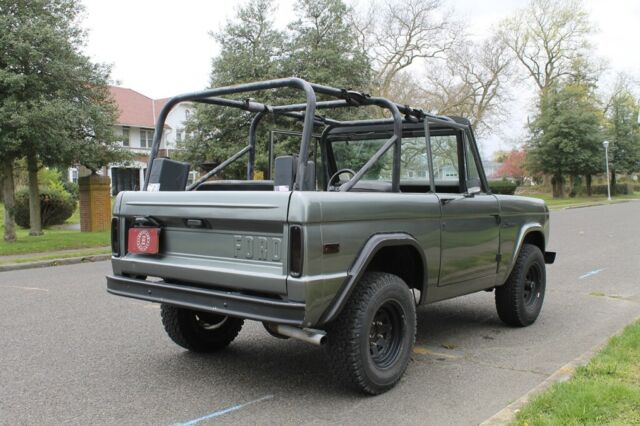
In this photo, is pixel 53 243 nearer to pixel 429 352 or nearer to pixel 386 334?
pixel 429 352

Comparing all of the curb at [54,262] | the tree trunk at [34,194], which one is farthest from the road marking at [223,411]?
the tree trunk at [34,194]

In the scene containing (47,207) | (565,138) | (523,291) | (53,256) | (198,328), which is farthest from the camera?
(565,138)

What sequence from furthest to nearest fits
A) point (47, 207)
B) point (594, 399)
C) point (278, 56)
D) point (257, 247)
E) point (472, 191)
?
point (278, 56) < point (47, 207) < point (472, 191) < point (257, 247) < point (594, 399)

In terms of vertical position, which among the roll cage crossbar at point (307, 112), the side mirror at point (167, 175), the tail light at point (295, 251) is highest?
the roll cage crossbar at point (307, 112)

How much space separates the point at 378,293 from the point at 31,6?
13.8m

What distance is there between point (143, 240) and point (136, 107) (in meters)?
50.6

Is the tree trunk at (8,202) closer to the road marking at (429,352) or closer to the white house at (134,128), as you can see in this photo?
the road marking at (429,352)

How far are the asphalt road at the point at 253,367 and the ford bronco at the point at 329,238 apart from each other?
0.33 meters

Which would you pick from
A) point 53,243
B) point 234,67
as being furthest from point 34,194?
point 234,67

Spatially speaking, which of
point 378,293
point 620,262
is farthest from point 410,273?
point 620,262

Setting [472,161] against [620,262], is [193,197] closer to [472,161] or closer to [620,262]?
[472,161]

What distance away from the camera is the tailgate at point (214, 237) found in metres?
3.76

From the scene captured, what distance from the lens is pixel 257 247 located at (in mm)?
3883

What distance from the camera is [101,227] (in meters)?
18.6
